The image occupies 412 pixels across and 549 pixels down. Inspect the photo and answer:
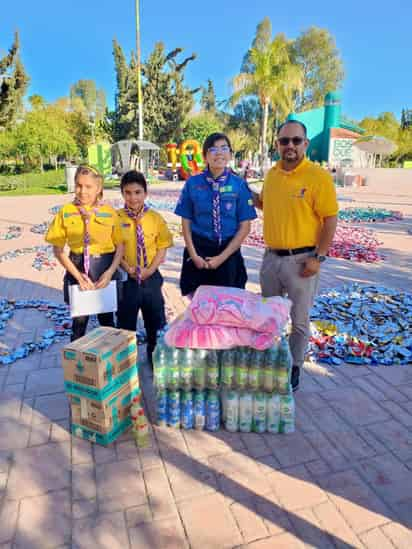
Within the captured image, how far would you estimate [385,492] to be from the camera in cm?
236

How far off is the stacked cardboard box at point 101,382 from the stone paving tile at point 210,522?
0.78m

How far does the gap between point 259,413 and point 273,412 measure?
0.10 metres

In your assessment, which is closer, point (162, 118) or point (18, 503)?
point (18, 503)

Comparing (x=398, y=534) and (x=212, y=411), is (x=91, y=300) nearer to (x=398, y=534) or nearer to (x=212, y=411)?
(x=212, y=411)

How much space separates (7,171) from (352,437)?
42.9 meters

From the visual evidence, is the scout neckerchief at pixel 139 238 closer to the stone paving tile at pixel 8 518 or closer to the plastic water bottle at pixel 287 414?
the plastic water bottle at pixel 287 414

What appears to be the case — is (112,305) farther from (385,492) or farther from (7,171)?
(7,171)

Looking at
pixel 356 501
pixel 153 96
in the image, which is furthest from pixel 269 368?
pixel 153 96

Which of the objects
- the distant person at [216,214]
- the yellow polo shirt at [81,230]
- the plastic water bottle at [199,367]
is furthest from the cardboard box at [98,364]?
the distant person at [216,214]

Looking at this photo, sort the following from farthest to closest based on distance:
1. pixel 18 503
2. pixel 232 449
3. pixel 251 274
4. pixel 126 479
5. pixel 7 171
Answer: pixel 7 171 < pixel 251 274 < pixel 232 449 < pixel 126 479 < pixel 18 503

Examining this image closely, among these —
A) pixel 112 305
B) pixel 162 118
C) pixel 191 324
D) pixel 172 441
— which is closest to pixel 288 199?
pixel 191 324

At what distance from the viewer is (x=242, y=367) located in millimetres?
2723

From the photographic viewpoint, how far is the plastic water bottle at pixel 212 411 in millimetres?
2840

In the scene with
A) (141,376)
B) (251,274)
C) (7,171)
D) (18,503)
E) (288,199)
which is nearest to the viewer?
(18,503)
